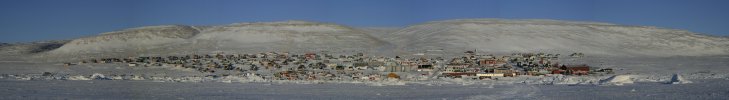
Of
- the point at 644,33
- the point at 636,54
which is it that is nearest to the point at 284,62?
the point at 636,54

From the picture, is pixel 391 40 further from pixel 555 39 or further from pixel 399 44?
pixel 555 39

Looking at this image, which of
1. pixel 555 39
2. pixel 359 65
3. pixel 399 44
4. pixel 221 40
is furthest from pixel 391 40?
pixel 359 65

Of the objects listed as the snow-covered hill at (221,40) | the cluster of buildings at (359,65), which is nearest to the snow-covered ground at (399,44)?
the snow-covered hill at (221,40)

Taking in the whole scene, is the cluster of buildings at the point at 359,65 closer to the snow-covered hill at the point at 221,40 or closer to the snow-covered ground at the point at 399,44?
the snow-covered ground at the point at 399,44

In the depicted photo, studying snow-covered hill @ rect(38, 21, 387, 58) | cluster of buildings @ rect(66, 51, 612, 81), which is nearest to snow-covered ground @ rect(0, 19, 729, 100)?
snow-covered hill @ rect(38, 21, 387, 58)

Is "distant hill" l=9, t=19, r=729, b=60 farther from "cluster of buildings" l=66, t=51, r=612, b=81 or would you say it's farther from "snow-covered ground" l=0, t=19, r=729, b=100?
"cluster of buildings" l=66, t=51, r=612, b=81
